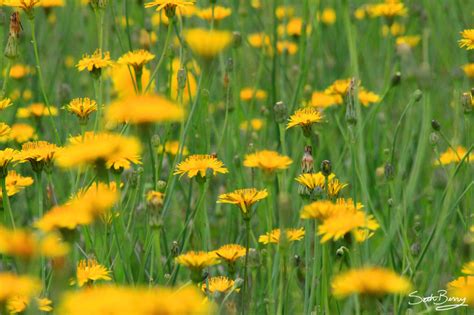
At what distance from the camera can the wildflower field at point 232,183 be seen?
119 cm

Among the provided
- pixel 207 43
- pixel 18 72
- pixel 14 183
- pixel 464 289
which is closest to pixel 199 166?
pixel 207 43

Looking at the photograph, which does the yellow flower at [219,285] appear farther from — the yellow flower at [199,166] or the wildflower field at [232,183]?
the yellow flower at [199,166]

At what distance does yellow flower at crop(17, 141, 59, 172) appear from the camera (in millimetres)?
1572

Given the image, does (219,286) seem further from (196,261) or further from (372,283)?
(372,283)

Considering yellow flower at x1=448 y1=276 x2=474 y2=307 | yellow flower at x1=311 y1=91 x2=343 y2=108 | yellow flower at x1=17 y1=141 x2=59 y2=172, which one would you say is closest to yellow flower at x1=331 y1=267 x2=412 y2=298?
yellow flower at x1=448 y1=276 x2=474 y2=307

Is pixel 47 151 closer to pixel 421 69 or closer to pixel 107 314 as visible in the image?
pixel 421 69

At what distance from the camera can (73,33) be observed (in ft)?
12.5

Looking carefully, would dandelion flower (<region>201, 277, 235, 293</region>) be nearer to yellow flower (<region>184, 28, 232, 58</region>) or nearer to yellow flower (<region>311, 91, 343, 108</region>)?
yellow flower (<region>184, 28, 232, 58</region>)

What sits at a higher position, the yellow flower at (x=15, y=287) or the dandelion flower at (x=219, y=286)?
the yellow flower at (x=15, y=287)

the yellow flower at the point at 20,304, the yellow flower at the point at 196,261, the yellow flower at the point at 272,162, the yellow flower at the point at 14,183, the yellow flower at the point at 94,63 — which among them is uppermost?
the yellow flower at the point at 94,63

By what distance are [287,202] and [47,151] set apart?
573mm

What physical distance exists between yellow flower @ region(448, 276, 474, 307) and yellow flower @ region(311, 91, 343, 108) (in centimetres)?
96

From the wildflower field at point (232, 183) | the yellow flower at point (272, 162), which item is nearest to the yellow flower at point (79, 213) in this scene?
the wildflower field at point (232, 183)

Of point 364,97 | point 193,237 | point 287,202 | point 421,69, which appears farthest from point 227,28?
point 287,202
